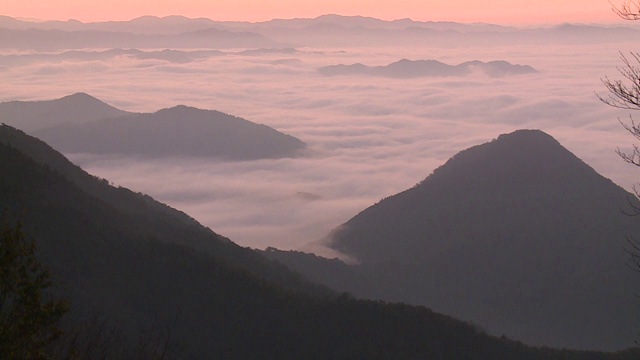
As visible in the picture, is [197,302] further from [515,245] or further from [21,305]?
[515,245]

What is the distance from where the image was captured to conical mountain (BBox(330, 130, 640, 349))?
83125 millimetres

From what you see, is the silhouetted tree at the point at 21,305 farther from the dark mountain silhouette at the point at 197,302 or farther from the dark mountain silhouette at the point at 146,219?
the dark mountain silhouette at the point at 146,219

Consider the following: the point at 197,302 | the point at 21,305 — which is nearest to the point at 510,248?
the point at 197,302

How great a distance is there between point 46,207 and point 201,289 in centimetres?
1187

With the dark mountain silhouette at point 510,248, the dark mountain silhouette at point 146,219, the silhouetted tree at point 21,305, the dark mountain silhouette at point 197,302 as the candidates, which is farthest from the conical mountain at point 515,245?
the silhouetted tree at point 21,305

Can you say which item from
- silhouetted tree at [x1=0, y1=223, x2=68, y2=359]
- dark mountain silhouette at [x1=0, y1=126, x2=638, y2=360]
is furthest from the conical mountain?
silhouetted tree at [x1=0, y1=223, x2=68, y2=359]

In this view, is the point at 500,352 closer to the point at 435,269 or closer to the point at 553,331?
the point at 553,331

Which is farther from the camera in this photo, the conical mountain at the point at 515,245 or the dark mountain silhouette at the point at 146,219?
the conical mountain at the point at 515,245

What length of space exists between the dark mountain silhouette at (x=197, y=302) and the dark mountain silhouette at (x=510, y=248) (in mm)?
29383

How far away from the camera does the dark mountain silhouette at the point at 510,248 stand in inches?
3260

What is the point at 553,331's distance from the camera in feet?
268

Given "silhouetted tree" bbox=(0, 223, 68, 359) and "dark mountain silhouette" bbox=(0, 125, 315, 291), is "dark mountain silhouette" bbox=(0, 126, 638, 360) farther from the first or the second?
"silhouetted tree" bbox=(0, 223, 68, 359)

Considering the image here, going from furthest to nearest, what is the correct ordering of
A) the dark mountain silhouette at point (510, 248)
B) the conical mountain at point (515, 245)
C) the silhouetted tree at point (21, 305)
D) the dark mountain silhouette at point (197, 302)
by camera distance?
the conical mountain at point (515, 245), the dark mountain silhouette at point (510, 248), the dark mountain silhouette at point (197, 302), the silhouetted tree at point (21, 305)

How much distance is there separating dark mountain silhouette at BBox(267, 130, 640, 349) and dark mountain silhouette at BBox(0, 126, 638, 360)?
29383 mm
